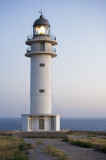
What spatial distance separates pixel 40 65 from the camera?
29516mm

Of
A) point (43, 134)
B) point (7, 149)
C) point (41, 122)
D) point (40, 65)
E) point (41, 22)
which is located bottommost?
point (7, 149)

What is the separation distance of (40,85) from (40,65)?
192cm

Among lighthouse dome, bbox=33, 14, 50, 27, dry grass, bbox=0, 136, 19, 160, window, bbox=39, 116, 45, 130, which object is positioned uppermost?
lighthouse dome, bbox=33, 14, 50, 27

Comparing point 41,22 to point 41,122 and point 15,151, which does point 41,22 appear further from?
point 15,151

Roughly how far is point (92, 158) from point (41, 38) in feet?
59.6

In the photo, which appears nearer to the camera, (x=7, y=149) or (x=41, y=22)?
(x=7, y=149)

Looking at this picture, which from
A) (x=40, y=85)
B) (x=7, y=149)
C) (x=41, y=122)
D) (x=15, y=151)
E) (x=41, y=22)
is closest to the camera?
(x=15, y=151)

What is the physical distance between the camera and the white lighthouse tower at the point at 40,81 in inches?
1133

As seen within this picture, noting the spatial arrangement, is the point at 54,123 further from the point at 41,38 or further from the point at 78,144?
the point at 78,144

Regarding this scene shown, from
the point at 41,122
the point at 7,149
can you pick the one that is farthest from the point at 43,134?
the point at 7,149

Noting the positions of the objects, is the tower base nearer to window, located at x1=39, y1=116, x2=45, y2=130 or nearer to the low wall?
window, located at x1=39, y1=116, x2=45, y2=130

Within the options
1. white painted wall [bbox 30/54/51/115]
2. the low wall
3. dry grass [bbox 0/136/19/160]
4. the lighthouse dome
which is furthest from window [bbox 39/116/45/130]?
the lighthouse dome

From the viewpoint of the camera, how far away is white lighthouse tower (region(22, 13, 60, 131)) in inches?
1133

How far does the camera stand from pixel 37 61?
97.0ft
